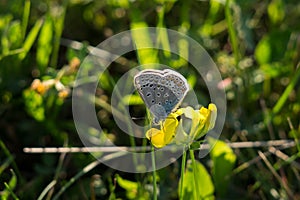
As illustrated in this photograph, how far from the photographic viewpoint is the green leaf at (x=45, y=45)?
2.13 meters

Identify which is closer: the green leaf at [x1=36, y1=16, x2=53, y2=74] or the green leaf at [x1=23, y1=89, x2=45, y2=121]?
the green leaf at [x1=23, y1=89, x2=45, y2=121]

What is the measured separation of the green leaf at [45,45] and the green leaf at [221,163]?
714 millimetres

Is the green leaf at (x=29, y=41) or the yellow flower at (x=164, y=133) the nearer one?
the yellow flower at (x=164, y=133)

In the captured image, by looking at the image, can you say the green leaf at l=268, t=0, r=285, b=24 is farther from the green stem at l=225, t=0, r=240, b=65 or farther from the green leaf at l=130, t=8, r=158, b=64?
the green leaf at l=130, t=8, r=158, b=64

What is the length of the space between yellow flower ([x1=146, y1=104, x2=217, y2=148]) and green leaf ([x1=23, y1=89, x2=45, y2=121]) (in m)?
0.74

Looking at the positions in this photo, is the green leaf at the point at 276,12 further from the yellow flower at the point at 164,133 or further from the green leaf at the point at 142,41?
the yellow flower at the point at 164,133

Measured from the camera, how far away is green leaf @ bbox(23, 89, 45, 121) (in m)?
1.99

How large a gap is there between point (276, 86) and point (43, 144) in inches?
37.5

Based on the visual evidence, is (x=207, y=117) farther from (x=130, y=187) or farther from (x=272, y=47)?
(x=272, y=47)

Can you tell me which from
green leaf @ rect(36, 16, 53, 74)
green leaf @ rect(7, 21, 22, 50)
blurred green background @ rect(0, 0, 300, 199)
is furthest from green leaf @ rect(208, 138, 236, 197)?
green leaf @ rect(7, 21, 22, 50)

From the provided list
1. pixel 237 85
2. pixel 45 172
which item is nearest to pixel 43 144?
pixel 45 172

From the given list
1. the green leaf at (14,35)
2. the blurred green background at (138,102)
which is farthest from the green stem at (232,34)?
the green leaf at (14,35)

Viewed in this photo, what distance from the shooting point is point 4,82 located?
6.88ft

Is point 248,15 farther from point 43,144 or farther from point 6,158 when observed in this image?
point 6,158
